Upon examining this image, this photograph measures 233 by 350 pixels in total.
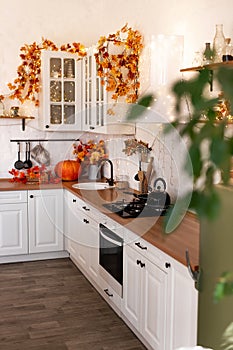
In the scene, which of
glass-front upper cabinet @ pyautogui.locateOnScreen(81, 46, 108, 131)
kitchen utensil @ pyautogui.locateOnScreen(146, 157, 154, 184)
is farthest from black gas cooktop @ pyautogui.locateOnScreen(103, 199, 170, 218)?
glass-front upper cabinet @ pyautogui.locateOnScreen(81, 46, 108, 131)

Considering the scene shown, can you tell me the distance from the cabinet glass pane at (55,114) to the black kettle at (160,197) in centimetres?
175

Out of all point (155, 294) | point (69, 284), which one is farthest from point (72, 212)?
point (155, 294)

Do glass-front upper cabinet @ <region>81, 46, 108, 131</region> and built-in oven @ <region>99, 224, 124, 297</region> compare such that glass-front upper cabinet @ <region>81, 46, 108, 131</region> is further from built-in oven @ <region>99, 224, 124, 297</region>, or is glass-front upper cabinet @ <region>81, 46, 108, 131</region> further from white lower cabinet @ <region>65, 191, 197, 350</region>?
built-in oven @ <region>99, 224, 124, 297</region>

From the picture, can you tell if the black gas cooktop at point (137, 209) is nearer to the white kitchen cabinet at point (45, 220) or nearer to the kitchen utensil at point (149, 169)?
the kitchen utensil at point (149, 169)

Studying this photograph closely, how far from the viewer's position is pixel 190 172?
537mm

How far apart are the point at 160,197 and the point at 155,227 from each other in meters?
0.52

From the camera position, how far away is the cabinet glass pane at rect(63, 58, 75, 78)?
5.20m

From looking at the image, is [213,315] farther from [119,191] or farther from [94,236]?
[119,191]

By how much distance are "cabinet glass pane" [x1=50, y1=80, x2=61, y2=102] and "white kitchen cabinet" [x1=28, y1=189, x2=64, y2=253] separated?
101cm

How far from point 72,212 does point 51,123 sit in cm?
105

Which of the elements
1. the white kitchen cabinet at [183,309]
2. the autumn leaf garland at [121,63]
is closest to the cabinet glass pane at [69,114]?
the autumn leaf garland at [121,63]

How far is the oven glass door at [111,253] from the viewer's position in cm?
350

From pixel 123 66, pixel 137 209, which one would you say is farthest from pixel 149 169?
pixel 123 66

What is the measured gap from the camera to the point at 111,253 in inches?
145
